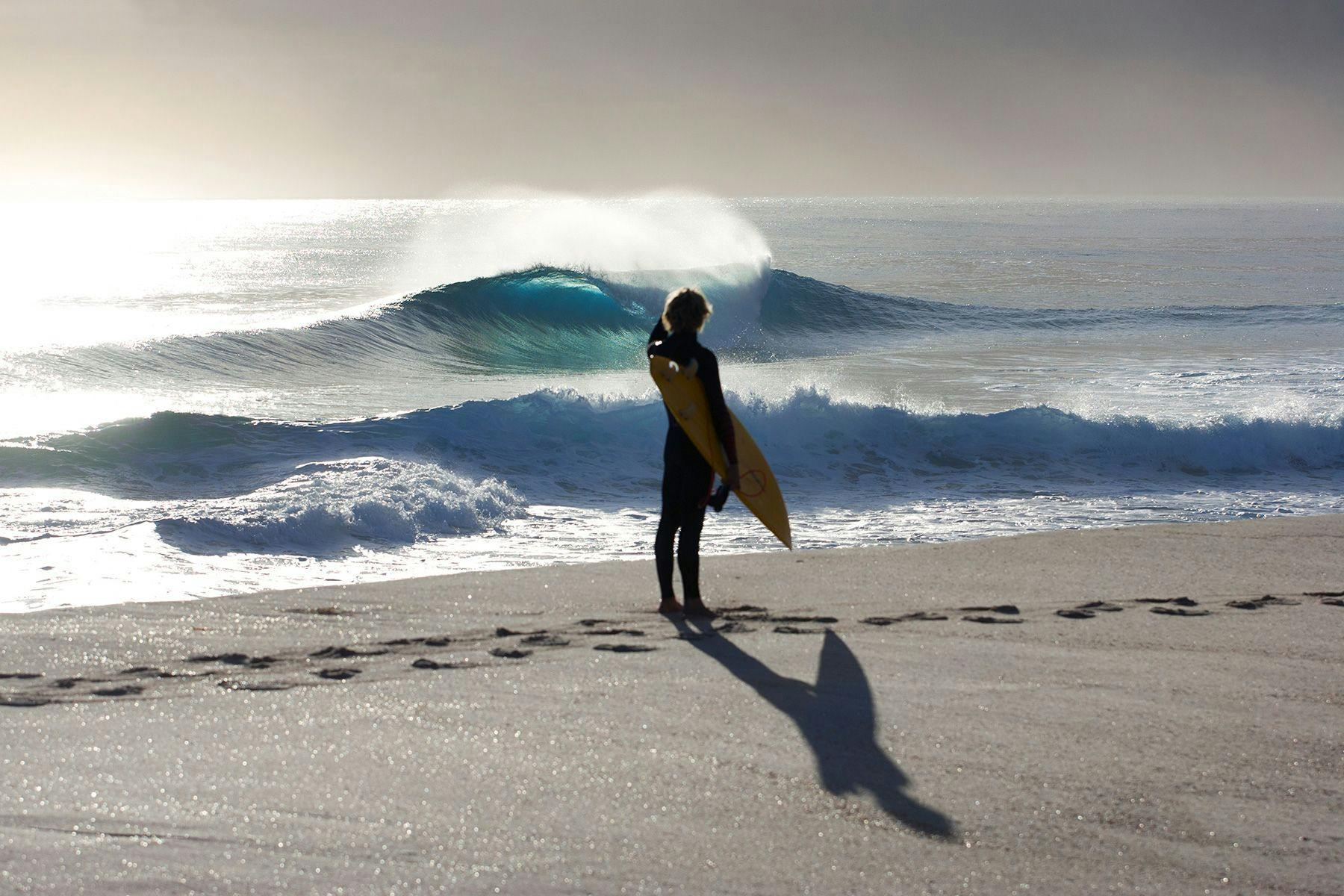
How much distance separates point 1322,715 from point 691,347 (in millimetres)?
2581

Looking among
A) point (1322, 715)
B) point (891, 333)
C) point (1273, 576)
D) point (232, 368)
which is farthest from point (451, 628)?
point (891, 333)

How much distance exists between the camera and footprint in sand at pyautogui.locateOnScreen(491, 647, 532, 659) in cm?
412

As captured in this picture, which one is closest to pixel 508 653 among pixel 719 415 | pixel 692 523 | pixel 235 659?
pixel 235 659

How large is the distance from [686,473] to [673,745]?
1.81 metres

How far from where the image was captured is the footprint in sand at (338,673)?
3818 millimetres

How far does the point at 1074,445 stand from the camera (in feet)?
34.2

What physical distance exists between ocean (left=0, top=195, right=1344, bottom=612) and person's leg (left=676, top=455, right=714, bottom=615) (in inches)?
21.0

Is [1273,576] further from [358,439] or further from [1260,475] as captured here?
[358,439]

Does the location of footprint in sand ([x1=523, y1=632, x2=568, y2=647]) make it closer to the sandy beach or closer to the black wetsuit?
the sandy beach

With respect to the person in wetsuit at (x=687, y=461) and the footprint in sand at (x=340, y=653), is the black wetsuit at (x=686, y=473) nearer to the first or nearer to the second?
the person in wetsuit at (x=687, y=461)

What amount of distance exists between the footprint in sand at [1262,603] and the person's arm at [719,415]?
2.34m

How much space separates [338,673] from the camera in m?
3.87

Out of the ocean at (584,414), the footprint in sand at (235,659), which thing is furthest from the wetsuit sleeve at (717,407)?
the footprint in sand at (235,659)

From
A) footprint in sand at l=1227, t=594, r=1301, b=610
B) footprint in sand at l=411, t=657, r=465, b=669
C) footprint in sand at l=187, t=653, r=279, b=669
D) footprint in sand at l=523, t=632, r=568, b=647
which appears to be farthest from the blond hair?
footprint in sand at l=1227, t=594, r=1301, b=610
